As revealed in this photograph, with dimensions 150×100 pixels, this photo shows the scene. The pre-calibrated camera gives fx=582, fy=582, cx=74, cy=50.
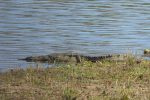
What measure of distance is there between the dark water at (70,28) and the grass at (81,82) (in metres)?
2.39

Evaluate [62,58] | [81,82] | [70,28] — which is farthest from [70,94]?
[70,28]

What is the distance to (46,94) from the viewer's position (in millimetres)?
8211

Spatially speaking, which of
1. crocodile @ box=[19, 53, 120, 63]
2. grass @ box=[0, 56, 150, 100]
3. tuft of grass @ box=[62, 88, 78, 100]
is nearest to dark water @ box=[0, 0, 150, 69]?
crocodile @ box=[19, 53, 120, 63]

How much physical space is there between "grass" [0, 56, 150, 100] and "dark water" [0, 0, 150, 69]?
239 centimetres

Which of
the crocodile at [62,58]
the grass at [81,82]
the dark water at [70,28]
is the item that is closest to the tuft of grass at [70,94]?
the grass at [81,82]

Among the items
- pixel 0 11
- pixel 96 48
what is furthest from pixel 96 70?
pixel 0 11

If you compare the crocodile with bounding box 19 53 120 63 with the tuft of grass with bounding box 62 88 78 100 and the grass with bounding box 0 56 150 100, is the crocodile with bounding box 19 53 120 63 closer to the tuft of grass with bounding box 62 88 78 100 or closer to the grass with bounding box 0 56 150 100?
the grass with bounding box 0 56 150 100

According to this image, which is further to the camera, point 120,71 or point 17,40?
point 17,40

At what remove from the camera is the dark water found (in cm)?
1512

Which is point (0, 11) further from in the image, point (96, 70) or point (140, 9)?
point (96, 70)

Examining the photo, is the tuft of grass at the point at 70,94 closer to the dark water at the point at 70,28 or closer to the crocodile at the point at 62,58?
the crocodile at the point at 62,58

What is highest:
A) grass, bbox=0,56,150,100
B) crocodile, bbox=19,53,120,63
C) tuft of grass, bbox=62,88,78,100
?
tuft of grass, bbox=62,88,78,100

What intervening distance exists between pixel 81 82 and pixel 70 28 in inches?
388

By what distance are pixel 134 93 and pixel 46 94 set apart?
1.26 meters
